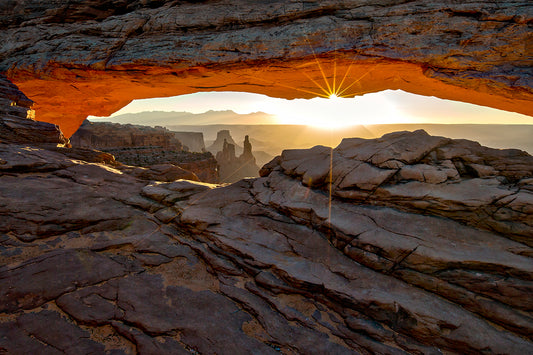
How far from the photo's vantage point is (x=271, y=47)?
734 centimetres

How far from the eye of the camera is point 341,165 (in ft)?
19.4

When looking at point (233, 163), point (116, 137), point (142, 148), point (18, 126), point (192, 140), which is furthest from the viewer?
point (192, 140)

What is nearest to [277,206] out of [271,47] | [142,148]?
[271,47]

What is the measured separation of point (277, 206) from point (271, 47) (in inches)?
192

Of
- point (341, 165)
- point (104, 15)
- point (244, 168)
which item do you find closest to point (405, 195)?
point (341, 165)

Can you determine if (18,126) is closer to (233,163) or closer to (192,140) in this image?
(233,163)

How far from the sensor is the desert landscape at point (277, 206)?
379cm

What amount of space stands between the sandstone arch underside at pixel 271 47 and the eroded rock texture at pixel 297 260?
2.57 m

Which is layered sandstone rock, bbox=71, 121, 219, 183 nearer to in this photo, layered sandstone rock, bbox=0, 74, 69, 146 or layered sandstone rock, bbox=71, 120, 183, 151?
layered sandstone rock, bbox=71, 120, 183, 151

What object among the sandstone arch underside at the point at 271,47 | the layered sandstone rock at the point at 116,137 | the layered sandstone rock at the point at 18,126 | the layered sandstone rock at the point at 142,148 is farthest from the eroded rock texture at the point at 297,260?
the layered sandstone rock at the point at 116,137

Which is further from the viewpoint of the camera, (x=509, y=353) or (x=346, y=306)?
(x=346, y=306)

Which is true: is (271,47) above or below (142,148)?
above

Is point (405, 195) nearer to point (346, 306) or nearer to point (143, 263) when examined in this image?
point (346, 306)

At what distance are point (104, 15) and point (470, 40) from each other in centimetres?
1200
